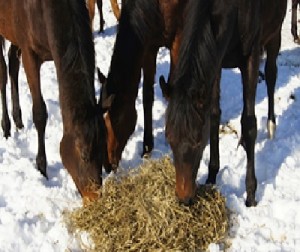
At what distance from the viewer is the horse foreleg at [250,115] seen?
4312mm

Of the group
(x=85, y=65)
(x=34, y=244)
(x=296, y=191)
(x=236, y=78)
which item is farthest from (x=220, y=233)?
(x=236, y=78)

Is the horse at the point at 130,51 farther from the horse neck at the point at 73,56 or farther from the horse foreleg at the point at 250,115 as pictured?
the horse foreleg at the point at 250,115

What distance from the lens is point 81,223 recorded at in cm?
384

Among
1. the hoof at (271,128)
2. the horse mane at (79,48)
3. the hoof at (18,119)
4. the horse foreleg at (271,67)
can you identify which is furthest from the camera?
the hoof at (18,119)

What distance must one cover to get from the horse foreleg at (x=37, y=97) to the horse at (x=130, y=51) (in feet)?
2.31

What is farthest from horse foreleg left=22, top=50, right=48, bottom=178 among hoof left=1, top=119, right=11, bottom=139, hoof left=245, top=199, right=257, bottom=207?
hoof left=245, top=199, right=257, bottom=207

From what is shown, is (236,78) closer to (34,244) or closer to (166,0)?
(166,0)

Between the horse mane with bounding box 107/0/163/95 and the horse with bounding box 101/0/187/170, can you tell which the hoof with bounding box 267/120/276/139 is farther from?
the horse mane with bounding box 107/0/163/95

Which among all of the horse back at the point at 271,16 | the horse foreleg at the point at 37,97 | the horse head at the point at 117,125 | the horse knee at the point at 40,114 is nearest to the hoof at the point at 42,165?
the horse foreleg at the point at 37,97

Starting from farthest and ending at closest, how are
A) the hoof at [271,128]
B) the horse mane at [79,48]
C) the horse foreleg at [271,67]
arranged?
the horse foreleg at [271,67], the hoof at [271,128], the horse mane at [79,48]

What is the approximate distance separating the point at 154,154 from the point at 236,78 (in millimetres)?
2926

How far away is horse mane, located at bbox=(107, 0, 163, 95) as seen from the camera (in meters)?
4.70

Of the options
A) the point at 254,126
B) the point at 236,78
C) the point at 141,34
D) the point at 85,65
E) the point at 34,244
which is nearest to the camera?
the point at 34,244

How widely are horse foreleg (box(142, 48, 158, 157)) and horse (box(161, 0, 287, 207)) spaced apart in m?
1.07
